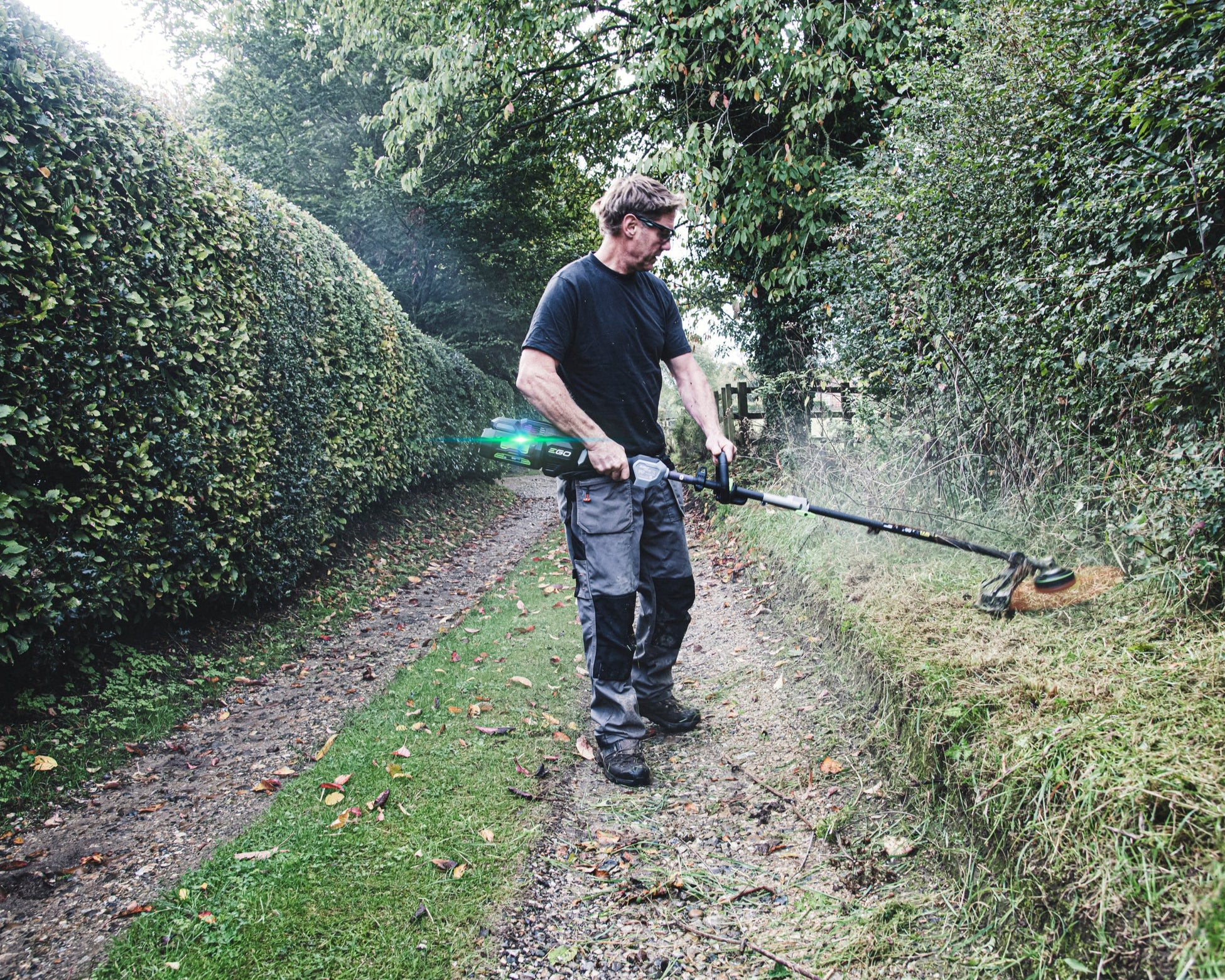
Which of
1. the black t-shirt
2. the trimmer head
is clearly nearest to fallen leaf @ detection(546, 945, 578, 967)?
the black t-shirt

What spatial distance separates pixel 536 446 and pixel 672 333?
0.97 m

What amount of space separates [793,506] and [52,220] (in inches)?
144

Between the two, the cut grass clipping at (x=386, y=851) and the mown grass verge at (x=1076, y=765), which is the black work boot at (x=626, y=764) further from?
the mown grass verge at (x=1076, y=765)

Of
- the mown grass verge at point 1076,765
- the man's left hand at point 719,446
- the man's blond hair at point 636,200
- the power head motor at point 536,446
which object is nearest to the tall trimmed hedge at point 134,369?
the power head motor at point 536,446

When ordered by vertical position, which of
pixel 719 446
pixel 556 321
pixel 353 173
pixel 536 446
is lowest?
pixel 719 446

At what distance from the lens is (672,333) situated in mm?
3473

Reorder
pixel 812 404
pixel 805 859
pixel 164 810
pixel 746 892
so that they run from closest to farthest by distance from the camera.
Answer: pixel 746 892, pixel 805 859, pixel 164 810, pixel 812 404

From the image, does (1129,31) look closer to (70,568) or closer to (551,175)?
(70,568)

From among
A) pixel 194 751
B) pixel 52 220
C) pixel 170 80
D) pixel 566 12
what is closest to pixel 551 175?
pixel 566 12

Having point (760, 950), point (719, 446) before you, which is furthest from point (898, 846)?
point (719, 446)

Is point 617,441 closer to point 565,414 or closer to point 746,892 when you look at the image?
point 565,414

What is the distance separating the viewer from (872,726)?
117 inches

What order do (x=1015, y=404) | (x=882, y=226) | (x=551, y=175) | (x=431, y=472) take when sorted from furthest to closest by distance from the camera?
1. (x=551, y=175)
2. (x=431, y=472)
3. (x=882, y=226)
4. (x=1015, y=404)

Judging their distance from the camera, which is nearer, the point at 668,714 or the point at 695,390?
the point at 668,714
